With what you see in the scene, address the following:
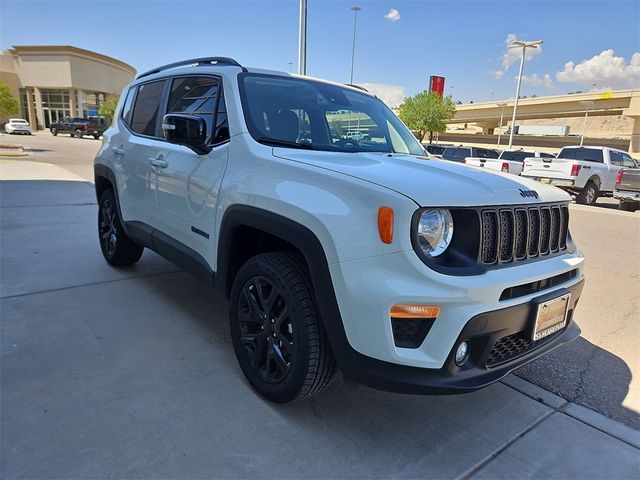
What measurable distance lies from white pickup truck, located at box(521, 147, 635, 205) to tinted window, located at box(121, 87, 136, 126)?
45.8ft

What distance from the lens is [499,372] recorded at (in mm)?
2227

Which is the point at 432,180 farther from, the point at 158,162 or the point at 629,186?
the point at 629,186

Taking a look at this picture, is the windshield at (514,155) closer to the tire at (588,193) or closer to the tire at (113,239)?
the tire at (588,193)

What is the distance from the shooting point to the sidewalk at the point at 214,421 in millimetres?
2244

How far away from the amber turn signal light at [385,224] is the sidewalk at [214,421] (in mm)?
1143

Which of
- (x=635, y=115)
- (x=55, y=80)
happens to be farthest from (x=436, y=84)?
(x=55, y=80)

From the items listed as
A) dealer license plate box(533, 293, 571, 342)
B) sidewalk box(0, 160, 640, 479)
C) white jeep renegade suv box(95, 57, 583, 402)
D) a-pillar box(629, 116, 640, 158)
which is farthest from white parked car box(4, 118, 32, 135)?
a-pillar box(629, 116, 640, 158)

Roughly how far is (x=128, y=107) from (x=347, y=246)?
11.8ft

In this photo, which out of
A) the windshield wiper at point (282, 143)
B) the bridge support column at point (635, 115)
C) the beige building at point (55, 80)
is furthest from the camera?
the beige building at point (55, 80)

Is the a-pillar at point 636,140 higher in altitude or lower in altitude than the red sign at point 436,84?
lower

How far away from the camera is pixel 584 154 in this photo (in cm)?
1609

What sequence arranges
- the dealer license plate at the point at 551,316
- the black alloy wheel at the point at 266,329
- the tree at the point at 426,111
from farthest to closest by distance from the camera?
the tree at the point at 426,111 < the black alloy wheel at the point at 266,329 < the dealer license plate at the point at 551,316

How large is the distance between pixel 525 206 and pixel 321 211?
1076 millimetres

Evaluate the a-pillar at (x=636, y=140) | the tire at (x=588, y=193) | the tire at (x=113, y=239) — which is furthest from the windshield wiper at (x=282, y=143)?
the a-pillar at (x=636, y=140)
